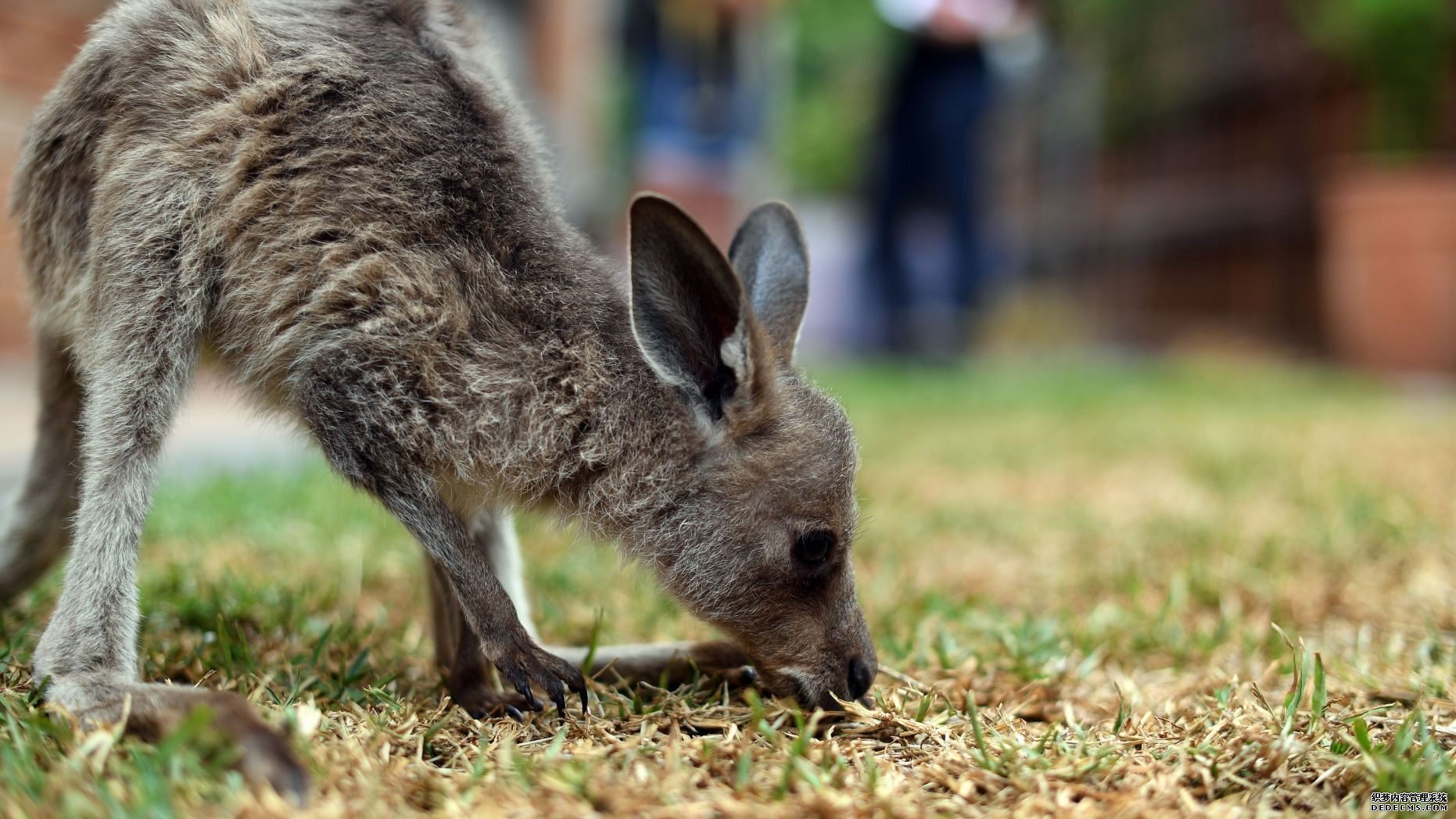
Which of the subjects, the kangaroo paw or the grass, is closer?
the kangaroo paw

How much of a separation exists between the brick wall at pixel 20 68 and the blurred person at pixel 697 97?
9.70m

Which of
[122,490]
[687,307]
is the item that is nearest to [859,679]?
[687,307]

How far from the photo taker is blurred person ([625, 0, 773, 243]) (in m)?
16.8

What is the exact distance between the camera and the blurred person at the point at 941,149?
32.2 feet

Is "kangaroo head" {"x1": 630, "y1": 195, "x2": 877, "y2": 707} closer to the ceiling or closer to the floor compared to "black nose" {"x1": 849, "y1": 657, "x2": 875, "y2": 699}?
closer to the ceiling

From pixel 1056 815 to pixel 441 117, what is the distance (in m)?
1.80

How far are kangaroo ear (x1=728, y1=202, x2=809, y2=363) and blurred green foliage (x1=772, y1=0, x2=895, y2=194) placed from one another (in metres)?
23.7

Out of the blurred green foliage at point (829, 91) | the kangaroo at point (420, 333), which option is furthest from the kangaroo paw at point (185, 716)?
the blurred green foliage at point (829, 91)

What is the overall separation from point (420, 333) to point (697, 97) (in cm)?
1587

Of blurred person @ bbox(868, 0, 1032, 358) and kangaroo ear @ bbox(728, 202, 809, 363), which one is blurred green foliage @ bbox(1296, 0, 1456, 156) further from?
kangaroo ear @ bbox(728, 202, 809, 363)

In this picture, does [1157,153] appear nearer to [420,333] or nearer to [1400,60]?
[1400,60]

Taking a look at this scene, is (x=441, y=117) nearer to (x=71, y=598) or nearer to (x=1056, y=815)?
(x=71, y=598)

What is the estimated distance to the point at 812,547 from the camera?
2490mm

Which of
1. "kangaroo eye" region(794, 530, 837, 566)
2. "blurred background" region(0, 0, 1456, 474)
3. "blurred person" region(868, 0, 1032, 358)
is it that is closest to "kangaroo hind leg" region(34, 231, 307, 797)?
"blurred background" region(0, 0, 1456, 474)
